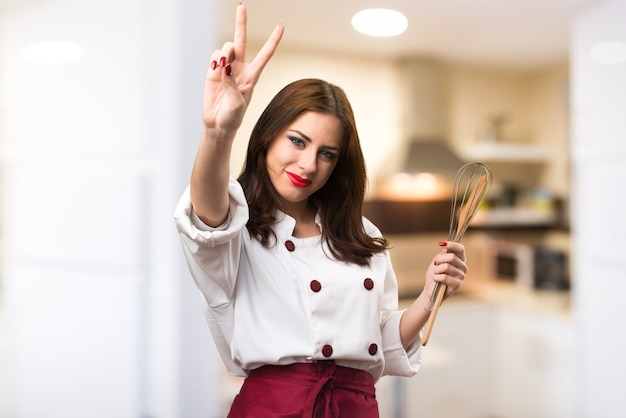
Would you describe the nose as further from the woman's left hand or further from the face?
the woman's left hand

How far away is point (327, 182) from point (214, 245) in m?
0.13

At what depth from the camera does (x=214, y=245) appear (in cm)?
41

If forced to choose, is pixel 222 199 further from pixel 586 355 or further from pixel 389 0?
pixel 586 355

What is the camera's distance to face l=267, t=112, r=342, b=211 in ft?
1.49

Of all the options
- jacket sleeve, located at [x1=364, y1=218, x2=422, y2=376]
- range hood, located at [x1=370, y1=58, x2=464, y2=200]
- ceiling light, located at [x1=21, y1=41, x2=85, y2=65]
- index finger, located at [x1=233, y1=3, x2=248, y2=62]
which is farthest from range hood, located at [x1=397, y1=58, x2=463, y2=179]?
ceiling light, located at [x1=21, y1=41, x2=85, y2=65]

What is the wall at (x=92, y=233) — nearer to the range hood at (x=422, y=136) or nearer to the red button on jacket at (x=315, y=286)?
the range hood at (x=422, y=136)

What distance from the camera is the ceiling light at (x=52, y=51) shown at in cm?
109

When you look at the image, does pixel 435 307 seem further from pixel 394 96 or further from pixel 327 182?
pixel 394 96

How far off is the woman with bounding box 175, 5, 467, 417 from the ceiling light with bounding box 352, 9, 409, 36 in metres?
0.16

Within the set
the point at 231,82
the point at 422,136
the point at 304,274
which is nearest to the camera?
the point at 231,82

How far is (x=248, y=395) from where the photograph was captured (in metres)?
0.50

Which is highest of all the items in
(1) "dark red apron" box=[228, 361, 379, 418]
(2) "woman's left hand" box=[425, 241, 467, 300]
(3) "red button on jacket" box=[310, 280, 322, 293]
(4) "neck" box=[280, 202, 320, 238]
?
(4) "neck" box=[280, 202, 320, 238]

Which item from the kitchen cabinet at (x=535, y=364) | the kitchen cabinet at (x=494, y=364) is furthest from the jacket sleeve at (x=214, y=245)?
the kitchen cabinet at (x=535, y=364)

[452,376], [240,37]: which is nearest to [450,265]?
[240,37]
